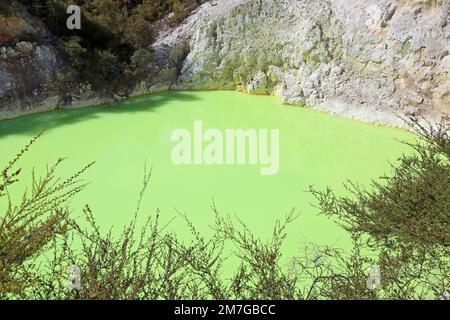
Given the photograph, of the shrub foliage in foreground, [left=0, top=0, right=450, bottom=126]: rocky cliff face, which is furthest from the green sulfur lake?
[left=0, top=0, right=450, bottom=126]: rocky cliff face

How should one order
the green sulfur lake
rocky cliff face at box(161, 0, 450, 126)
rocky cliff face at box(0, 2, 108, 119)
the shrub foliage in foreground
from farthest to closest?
rocky cliff face at box(0, 2, 108, 119) < rocky cliff face at box(161, 0, 450, 126) < the green sulfur lake < the shrub foliage in foreground

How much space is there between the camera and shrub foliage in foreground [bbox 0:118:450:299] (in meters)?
4.20

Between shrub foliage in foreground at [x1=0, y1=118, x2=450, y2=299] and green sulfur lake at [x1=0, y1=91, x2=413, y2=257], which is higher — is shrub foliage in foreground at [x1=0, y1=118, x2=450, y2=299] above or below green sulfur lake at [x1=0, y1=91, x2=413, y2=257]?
below

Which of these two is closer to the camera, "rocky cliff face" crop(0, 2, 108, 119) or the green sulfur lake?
the green sulfur lake

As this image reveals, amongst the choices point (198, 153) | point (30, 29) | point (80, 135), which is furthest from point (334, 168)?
point (30, 29)

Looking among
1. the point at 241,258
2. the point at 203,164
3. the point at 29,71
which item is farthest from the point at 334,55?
the point at 241,258

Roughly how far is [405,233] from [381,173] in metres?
3.15

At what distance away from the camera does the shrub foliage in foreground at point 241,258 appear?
4203 millimetres

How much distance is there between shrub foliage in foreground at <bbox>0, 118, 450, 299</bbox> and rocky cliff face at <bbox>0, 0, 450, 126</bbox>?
4782 mm

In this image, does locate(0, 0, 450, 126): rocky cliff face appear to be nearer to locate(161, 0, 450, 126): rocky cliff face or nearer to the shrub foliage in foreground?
locate(161, 0, 450, 126): rocky cliff face

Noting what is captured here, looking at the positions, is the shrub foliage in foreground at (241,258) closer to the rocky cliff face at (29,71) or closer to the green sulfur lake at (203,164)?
the green sulfur lake at (203,164)

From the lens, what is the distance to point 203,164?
29.0 feet

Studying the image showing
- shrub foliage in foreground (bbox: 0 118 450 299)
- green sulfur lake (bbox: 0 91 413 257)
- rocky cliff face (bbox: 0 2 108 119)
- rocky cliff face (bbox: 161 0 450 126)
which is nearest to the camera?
shrub foliage in foreground (bbox: 0 118 450 299)

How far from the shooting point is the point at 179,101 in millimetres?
12500
